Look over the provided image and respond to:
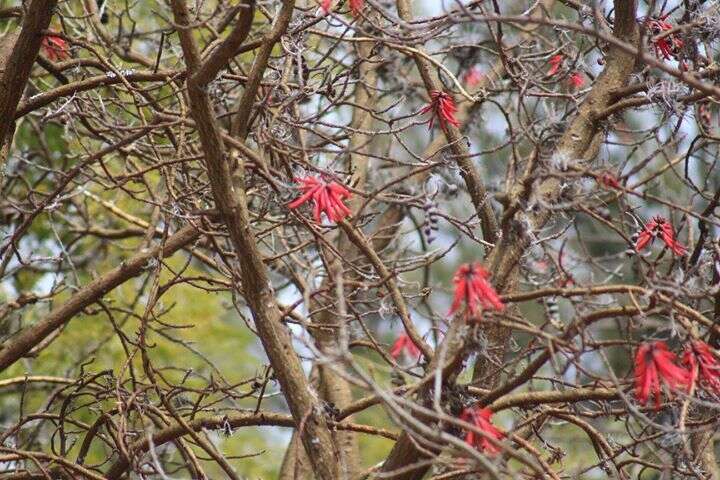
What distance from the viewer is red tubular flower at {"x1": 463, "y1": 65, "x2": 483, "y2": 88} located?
6645 mm

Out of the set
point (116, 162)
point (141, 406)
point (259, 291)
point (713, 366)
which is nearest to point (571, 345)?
point (713, 366)

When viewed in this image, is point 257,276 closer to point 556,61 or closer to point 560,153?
point 560,153

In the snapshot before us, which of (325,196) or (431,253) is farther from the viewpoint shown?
(431,253)

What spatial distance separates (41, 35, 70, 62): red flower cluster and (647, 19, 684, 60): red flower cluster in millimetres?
2303

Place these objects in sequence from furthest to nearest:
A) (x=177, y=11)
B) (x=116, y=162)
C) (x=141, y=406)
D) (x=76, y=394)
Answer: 1. (x=116, y=162)
2. (x=76, y=394)
3. (x=141, y=406)
4. (x=177, y=11)

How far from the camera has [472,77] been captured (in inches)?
264

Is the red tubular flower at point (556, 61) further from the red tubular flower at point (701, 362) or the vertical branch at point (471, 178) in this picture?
the red tubular flower at point (701, 362)

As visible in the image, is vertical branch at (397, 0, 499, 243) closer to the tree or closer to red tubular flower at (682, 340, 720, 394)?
the tree

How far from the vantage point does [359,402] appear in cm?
343

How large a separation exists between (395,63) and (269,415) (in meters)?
2.92

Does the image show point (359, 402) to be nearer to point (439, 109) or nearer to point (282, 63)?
point (439, 109)

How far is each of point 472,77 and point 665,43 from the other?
3.07m

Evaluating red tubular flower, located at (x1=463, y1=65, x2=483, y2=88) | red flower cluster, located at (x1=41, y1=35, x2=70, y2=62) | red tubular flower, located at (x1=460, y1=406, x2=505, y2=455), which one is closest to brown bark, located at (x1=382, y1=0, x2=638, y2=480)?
red tubular flower, located at (x1=460, y1=406, x2=505, y2=455)

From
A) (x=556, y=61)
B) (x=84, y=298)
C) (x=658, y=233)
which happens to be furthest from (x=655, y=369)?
(x=84, y=298)
